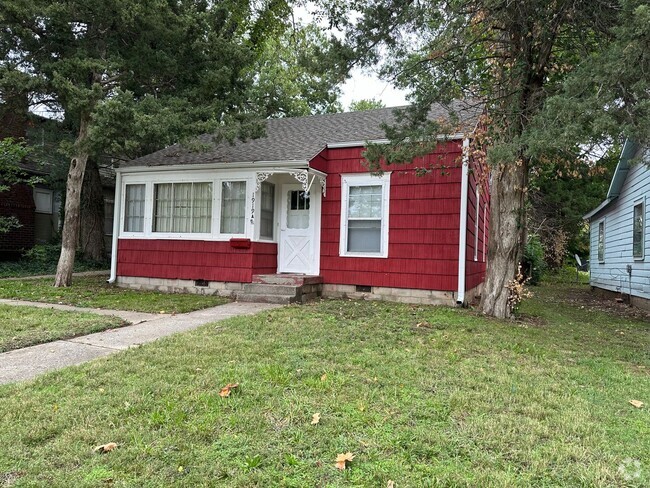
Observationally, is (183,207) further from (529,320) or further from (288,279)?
(529,320)

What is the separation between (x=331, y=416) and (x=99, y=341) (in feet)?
11.5

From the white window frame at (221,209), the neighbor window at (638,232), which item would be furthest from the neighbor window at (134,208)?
the neighbor window at (638,232)

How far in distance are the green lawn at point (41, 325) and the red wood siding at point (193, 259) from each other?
326 centimetres

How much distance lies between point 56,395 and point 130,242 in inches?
315

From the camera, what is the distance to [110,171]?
19.1 metres

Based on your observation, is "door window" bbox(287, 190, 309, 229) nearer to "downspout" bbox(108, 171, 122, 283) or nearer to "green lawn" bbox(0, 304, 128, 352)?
"downspout" bbox(108, 171, 122, 283)

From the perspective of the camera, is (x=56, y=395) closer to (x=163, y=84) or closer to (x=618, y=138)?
(x=618, y=138)

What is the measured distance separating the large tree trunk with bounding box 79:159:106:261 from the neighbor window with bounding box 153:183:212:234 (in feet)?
21.0

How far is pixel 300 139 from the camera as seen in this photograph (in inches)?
421

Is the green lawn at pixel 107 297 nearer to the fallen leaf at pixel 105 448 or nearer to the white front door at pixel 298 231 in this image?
the white front door at pixel 298 231

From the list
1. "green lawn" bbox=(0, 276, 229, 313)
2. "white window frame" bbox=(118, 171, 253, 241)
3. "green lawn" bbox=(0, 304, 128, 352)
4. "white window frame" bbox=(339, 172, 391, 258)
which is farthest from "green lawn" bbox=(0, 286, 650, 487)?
"white window frame" bbox=(118, 171, 253, 241)

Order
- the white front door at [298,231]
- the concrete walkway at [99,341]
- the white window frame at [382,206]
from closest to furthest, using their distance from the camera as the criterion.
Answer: the concrete walkway at [99,341], the white window frame at [382,206], the white front door at [298,231]

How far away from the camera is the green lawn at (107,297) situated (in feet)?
25.8

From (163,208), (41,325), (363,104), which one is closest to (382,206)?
(163,208)
